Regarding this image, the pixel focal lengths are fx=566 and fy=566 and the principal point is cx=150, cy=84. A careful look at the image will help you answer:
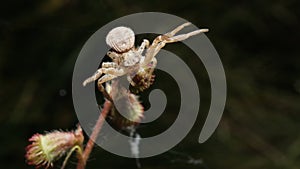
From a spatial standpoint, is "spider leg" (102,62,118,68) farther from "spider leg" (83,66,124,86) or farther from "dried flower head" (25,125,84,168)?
"dried flower head" (25,125,84,168)

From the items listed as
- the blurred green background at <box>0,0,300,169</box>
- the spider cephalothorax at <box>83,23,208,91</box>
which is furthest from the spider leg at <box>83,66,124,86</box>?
the blurred green background at <box>0,0,300,169</box>

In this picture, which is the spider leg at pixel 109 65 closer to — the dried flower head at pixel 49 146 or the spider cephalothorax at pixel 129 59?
the spider cephalothorax at pixel 129 59

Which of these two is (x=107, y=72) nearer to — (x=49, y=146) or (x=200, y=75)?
(x=49, y=146)

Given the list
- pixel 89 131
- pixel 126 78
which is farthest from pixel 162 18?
pixel 126 78

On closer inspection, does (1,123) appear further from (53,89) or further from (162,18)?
(162,18)

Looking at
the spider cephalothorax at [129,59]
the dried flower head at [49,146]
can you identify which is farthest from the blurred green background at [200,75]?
the spider cephalothorax at [129,59]

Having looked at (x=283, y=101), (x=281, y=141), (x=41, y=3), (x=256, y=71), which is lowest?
(x=281, y=141)

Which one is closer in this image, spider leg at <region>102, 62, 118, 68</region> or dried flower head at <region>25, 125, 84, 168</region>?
spider leg at <region>102, 62, 118, 68</region>
